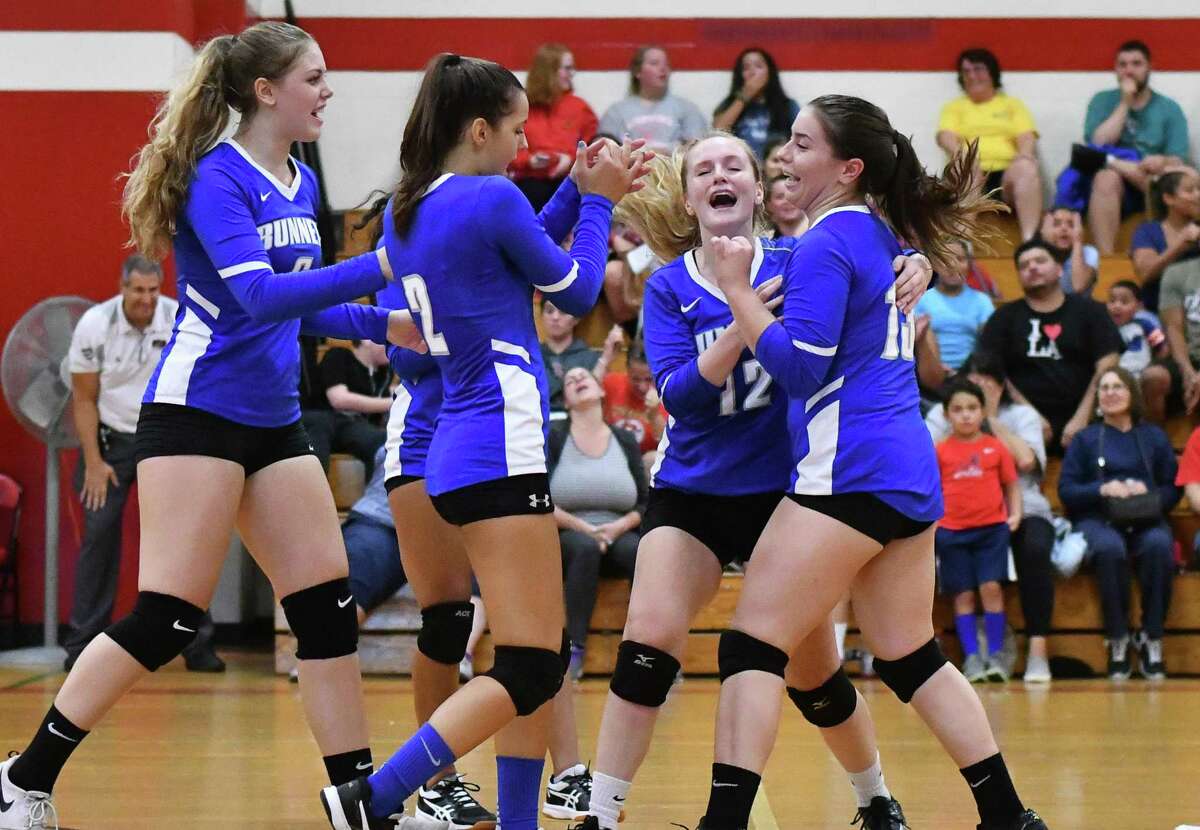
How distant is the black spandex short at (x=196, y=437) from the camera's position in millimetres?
3486

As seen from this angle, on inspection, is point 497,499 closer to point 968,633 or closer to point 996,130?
point 968,633

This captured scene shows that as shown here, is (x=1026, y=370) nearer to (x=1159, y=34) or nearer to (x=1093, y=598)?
(x=1093, y=598)

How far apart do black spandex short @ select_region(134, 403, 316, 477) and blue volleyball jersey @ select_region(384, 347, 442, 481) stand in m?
0.47

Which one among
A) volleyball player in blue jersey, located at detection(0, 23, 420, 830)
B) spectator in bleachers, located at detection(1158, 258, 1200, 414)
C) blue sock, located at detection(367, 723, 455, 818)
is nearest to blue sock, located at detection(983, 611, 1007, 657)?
spectator in bleachers, located at detection(1158, 258, 1200, 414)

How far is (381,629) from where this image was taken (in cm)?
722

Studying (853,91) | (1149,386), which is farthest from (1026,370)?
(853,91)

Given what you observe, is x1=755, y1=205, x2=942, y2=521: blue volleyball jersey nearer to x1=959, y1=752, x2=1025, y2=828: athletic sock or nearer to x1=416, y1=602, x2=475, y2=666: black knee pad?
x1=959, y1=752, x2=1025, y2=828: athletic sock

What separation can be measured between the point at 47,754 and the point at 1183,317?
690 centimetres

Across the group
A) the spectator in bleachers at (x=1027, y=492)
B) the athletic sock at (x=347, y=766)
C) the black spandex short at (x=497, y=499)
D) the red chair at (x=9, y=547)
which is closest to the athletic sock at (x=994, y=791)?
the black spandex short at (x=497, y=499)

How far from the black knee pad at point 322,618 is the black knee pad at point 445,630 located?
344 millimetres

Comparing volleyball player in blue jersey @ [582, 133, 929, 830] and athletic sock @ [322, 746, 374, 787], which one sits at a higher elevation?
volleyball player in blue jersey @ [582, 133, 929, 830]

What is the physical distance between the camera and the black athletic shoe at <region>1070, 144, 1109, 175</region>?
387 inches

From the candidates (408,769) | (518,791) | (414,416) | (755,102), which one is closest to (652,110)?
(755,102)

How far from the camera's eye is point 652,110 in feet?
32.7
